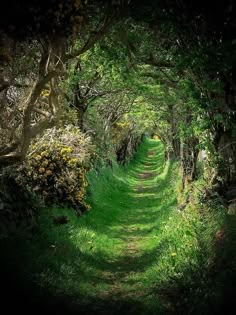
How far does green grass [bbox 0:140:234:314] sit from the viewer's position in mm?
9094

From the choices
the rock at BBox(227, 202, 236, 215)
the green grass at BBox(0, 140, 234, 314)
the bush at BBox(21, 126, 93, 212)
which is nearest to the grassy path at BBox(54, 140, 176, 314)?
the green grass at BBox(0, 140, 234, 314)

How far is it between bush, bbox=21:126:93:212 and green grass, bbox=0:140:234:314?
65 cm

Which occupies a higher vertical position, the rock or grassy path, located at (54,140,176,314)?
the rock

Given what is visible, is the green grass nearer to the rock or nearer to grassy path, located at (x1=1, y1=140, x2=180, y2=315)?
grassy path, located at (x1=1, y1=140, x2=180, y2=315)

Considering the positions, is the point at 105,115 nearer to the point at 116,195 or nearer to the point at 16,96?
the point at 116,195

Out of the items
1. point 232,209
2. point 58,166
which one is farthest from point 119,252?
point 232,209

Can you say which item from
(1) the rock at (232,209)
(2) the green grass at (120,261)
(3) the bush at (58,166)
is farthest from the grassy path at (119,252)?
(1) the rock at (232,209)

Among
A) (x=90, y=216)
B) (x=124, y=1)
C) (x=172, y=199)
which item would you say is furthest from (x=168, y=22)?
(x=172, y=199)

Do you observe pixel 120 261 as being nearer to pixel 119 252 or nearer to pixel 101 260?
pixel 101 260

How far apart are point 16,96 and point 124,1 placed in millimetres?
6573

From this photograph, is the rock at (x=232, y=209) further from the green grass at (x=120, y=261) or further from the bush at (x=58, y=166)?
the bush at (x=58, y=166)

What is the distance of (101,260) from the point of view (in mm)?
12828

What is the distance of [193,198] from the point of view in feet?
52.3

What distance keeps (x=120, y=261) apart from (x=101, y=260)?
641 mm
